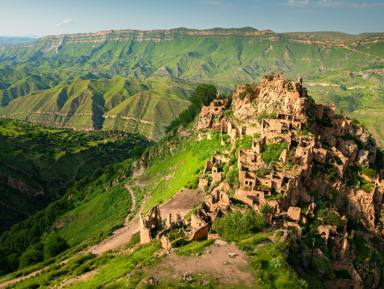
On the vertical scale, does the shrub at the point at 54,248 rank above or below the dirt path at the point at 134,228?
below

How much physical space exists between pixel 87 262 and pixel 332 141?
184 feet

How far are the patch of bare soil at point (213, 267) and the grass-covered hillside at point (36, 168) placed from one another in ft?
389

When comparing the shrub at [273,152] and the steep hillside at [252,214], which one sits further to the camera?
the shrub at [273,152]

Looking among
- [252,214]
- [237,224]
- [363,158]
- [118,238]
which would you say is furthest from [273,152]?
[118,238]

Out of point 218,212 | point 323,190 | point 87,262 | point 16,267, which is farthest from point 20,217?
point 323,190

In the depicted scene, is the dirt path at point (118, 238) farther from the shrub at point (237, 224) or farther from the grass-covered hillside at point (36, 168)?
the grass-covered hillside at point (36, 168)

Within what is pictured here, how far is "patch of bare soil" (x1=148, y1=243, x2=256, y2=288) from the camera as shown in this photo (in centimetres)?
2489

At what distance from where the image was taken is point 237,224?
34.3 meters

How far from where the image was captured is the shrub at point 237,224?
1335 inches

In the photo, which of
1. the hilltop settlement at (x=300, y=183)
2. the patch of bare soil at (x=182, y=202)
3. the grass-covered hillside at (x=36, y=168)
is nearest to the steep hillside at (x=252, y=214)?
the hilltop settlement at (x=300, y=183)

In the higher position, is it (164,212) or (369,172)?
(369,172)

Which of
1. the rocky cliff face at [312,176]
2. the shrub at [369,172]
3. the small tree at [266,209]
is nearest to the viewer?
the small tree at [266,209]

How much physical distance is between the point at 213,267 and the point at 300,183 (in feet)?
91.0

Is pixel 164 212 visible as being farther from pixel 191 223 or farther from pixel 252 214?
pixel 252 214
